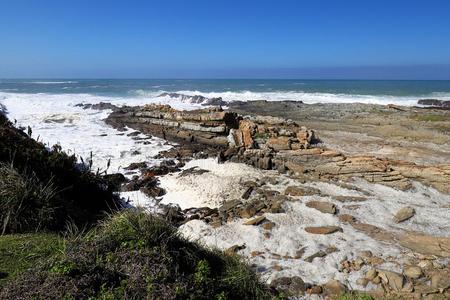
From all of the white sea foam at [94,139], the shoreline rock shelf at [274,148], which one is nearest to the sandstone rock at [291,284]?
the shoreline rock shelf at [274,148]

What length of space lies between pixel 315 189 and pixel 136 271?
7.84 meters

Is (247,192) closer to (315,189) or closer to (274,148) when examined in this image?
(315,189)

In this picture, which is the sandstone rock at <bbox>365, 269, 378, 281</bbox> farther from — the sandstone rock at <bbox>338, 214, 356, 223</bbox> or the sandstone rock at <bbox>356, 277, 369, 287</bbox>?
the sandstone rock at <bbox>338, 214, 356, 223</bbox>

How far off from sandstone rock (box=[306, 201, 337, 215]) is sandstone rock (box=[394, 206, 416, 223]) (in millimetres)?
1372

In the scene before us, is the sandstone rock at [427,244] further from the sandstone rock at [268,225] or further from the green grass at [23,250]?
the green grass at [23,250]

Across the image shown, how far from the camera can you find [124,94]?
53.9m

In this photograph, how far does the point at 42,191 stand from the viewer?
569 centimetres

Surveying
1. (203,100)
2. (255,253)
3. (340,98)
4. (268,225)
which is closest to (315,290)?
(255,253)

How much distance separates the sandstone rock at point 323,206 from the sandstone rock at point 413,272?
2719 mm

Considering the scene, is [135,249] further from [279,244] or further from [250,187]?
[250,187]

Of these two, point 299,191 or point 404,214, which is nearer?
point 404,214

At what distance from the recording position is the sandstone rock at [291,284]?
615 centimetres

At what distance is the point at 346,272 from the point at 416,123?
17091 millimetres

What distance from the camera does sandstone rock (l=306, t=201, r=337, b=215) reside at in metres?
9.42
